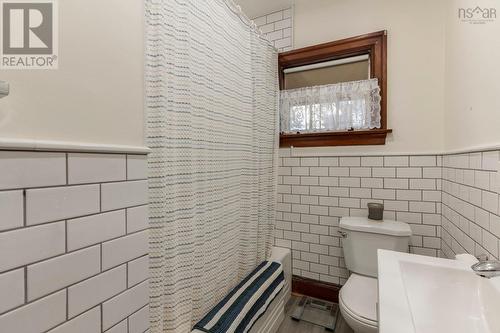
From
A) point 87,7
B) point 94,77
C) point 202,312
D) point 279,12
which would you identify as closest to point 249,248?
point 202,312

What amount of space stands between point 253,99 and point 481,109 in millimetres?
1248

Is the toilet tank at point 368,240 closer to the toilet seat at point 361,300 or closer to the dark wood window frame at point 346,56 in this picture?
the toilet seat at point 361,300

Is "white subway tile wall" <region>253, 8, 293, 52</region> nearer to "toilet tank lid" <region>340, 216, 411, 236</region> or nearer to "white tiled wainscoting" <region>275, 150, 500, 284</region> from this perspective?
"white tiled wainscoting" <region>275, 150, 500, 284</region>

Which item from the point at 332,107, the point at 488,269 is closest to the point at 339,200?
the point at 332,107

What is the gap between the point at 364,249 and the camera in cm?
178

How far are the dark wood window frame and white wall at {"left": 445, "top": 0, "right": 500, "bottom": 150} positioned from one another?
1.27 feet

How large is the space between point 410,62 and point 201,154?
5.46 ft

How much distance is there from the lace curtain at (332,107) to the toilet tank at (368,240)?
2.41 feet

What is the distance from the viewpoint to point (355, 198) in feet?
6.62

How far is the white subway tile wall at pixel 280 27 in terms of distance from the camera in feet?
7.41

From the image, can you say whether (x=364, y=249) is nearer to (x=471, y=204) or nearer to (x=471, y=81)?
(x=471, y=204)

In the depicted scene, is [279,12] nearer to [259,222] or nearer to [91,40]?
[259,222]

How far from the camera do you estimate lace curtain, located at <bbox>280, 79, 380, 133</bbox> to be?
6.38 feet

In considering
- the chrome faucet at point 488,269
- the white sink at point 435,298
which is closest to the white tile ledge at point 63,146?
the white sink at point 435,298
